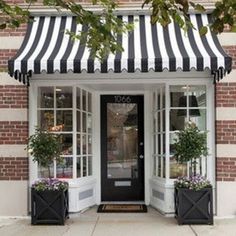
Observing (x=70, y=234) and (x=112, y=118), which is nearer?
(x=70, y=234)

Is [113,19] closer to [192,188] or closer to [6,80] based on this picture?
[192,188]

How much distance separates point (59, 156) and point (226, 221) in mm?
3255

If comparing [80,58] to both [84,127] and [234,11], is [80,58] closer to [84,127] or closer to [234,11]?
[84,127]

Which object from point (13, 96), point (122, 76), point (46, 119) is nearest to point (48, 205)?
point (46, 119)

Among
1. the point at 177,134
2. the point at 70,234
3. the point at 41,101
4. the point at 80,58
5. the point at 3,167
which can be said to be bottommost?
the point at 70,234

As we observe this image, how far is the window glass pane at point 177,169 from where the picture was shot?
9.47 metres

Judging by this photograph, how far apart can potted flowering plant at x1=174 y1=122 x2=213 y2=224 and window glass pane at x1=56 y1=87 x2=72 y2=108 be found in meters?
2.27

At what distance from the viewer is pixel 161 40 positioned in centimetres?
905

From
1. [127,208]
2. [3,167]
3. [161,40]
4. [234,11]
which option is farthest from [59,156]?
[234,11]

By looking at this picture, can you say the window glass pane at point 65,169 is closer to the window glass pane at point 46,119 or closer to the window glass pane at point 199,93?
the window glass pane at point 46,119

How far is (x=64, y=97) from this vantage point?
379 inches

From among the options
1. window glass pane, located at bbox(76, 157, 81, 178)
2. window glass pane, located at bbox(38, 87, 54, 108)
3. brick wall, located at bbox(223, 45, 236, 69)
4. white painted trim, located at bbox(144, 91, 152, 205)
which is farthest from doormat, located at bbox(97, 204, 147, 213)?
brick wall, located at bbox(223, 45, 236, 69)

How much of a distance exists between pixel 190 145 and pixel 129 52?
6.38 ft

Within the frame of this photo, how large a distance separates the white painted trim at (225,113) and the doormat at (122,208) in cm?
241
